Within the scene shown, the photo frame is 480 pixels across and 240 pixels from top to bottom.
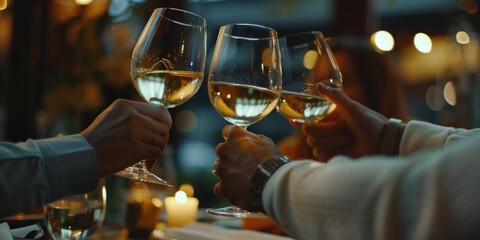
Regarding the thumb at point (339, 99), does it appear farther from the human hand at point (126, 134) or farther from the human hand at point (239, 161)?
the human hand at point (126, 134)

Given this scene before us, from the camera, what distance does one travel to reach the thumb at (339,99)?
4.33ft

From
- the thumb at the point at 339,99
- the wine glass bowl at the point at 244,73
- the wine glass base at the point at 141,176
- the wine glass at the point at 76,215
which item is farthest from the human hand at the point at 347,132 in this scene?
the wine glass at the point at 76,215

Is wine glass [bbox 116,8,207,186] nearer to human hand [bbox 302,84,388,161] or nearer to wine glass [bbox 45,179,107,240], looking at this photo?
wine glass [bbox 45,179,107,240]

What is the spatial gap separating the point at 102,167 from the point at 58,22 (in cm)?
281

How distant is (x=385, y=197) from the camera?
1.87 ft

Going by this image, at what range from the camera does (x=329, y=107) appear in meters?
1.38

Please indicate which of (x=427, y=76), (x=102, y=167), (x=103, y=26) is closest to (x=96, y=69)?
(x=103, y=26)

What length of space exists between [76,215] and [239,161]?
327 millimetres

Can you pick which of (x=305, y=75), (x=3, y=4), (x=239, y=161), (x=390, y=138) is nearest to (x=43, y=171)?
(x=239, y=161)

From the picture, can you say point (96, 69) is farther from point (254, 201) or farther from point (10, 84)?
point (254, 201)

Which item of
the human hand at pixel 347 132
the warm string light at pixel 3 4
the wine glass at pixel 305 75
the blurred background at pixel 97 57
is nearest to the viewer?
the wine glass at pixel 305 75

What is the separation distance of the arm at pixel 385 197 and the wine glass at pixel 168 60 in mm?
366

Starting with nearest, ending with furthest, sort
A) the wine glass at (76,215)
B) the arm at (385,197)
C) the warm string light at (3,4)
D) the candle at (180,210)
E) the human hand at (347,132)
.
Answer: the arm at (385,197) < the wine glass at (76,215) < the human hand at (347,132) < the candle at (180,210) < the warm string light at (3,4)

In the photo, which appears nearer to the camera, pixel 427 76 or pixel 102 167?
pixel 102 167
